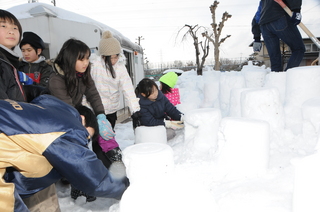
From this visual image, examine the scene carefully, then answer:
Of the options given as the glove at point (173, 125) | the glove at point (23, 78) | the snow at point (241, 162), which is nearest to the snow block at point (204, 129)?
the snow at point (241, 162)

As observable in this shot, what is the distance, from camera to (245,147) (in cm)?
160

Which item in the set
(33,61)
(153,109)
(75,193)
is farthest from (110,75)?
(75,193)

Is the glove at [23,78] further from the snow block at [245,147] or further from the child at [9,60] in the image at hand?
the snow block at [245,147]

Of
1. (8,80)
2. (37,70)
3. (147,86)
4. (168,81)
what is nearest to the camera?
(8,80)

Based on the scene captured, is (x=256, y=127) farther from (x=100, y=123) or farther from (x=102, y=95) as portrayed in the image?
(x=102, y=95)

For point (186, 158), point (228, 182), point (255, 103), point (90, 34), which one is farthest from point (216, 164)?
point (90, 34)

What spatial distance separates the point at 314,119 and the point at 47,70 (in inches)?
106

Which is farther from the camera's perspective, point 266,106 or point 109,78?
point 109,78

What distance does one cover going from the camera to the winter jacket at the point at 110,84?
2.37 m

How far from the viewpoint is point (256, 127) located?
1.57 metres

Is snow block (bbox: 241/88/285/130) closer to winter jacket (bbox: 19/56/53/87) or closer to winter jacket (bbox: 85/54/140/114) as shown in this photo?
winter jacket (bbox: 85/54/140/114)

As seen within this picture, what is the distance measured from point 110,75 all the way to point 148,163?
1.21 metres

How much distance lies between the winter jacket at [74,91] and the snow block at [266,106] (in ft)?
4.58

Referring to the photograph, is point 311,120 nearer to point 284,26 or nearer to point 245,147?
point 245,147
